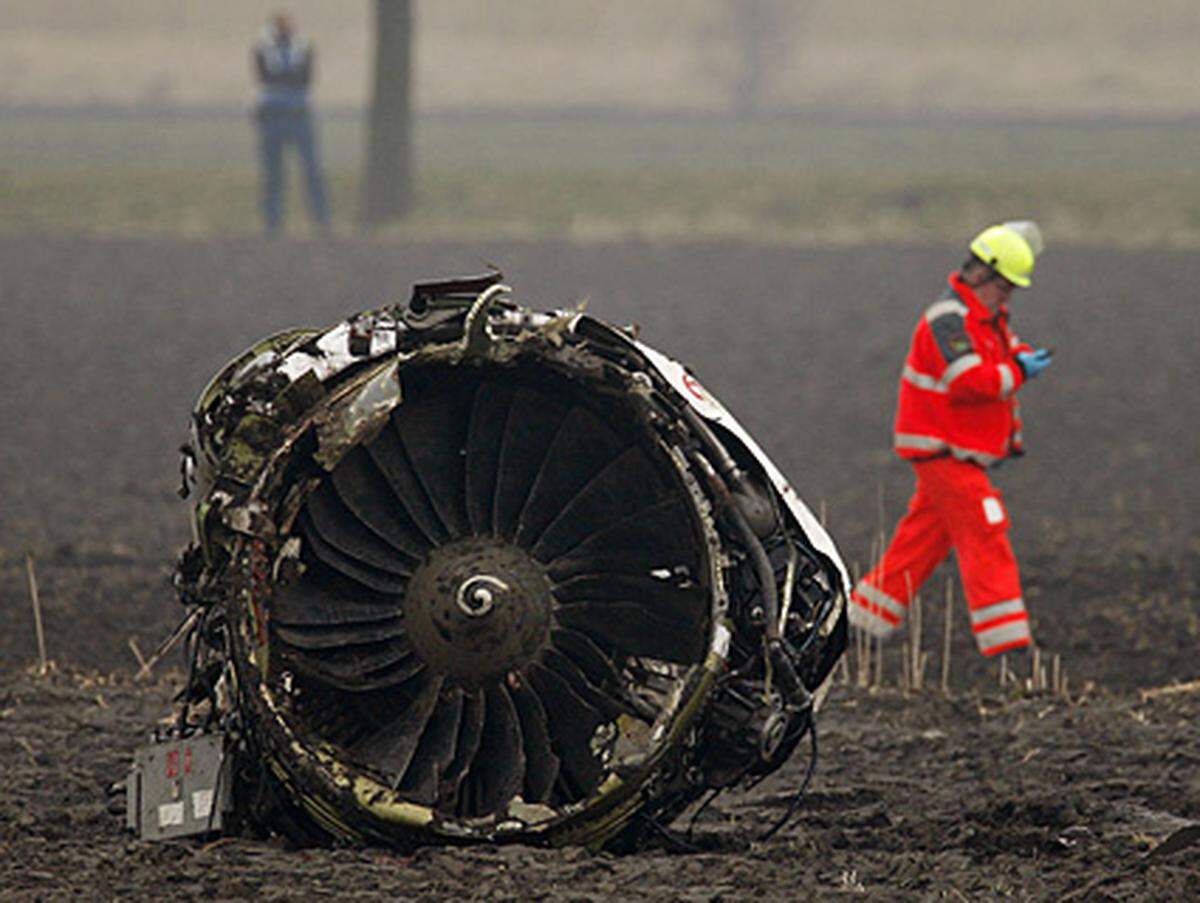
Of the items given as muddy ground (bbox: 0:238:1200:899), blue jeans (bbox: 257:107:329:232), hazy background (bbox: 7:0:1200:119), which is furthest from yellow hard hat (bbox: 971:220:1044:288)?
hazy background (bbox: 7:0:1200:119)

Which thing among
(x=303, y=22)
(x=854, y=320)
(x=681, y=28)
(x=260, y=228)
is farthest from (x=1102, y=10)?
(x=854, y=320)

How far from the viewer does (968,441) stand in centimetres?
922

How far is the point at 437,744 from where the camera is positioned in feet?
18.8

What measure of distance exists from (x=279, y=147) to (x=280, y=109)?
0.41 m

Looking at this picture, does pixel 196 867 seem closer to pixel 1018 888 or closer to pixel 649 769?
pixel 649 769

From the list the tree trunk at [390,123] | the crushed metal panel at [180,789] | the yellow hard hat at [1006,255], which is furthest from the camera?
the tree trunk at [390,123]

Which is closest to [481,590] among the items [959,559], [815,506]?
[959,559]

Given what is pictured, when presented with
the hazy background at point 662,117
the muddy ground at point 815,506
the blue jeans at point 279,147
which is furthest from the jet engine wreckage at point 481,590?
the blue jeans at point 279,147

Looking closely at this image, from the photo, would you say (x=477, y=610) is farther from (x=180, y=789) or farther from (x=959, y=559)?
(x=959, y=559)

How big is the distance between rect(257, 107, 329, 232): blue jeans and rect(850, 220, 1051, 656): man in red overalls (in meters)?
16.2

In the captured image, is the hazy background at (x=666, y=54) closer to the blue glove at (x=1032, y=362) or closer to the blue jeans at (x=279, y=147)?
the blue jeans at (x=279, y=147)

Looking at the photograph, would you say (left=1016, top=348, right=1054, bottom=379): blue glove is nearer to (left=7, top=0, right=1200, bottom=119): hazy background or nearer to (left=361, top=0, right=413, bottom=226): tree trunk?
(left=361, top=0, right=413, bottom=226): tree trunk

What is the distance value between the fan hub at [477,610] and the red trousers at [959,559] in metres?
3.38

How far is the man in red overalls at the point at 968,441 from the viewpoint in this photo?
9.08 meters
